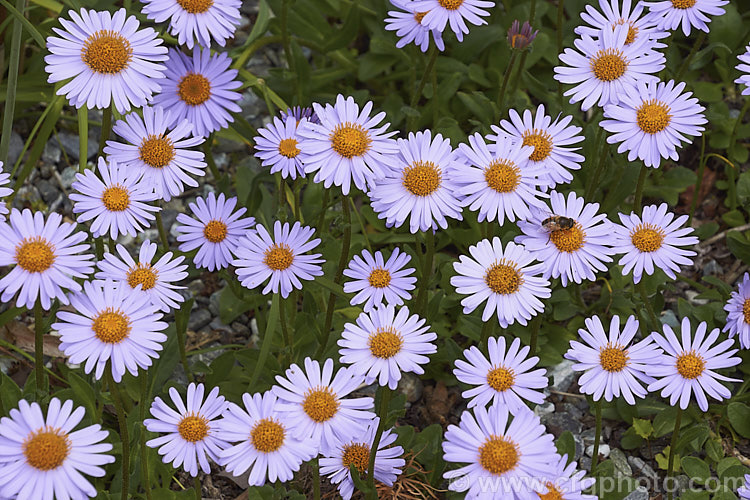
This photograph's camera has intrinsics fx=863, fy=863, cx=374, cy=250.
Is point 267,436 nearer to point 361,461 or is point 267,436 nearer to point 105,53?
point 361,461

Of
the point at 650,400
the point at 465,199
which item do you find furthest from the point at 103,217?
the point at 650,400

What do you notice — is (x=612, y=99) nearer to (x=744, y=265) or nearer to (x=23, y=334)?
(x=744, y=265)

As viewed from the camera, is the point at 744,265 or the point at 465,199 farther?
the point at 744,265

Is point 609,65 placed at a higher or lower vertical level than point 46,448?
higher

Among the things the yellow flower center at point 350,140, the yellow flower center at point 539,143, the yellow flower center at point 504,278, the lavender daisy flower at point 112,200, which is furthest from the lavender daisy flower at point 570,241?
the lavender daisy flower at point 112,200

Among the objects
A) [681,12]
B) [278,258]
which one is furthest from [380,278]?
[681,12]
